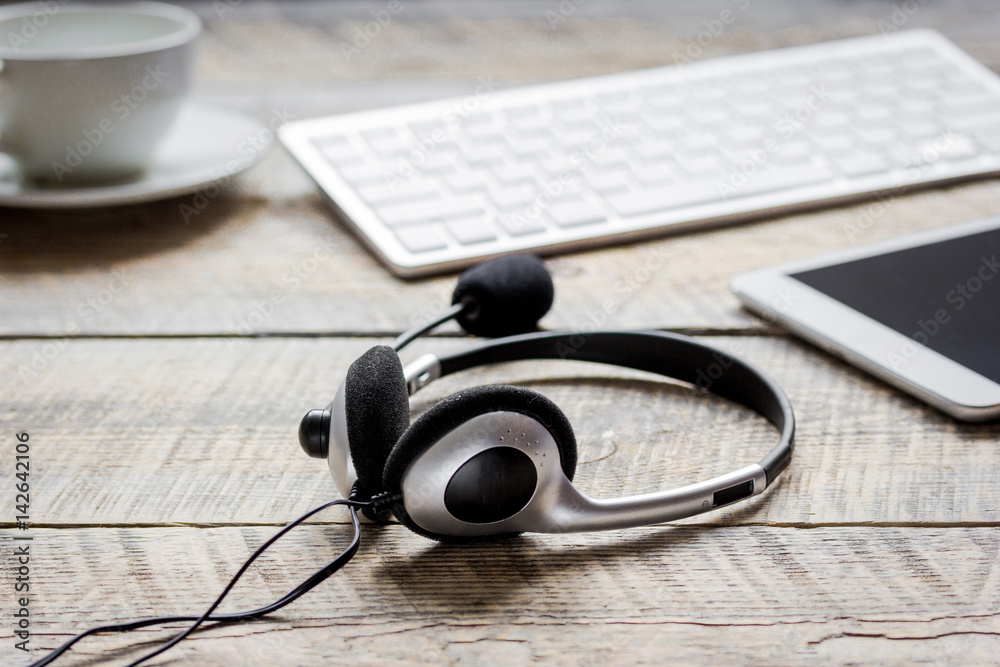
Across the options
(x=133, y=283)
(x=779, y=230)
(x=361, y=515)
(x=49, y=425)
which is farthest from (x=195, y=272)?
(x=779, y=230)

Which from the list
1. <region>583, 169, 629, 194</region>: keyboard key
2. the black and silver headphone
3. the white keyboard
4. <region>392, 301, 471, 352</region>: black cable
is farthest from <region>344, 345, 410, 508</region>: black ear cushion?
<region>583, 169, 629, 194</region>: keyboard key

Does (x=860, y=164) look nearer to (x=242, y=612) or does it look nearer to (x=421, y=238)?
(x=421, y=238)

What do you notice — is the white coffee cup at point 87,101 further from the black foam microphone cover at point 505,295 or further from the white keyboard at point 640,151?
the black foam microphone cover at point 505,295

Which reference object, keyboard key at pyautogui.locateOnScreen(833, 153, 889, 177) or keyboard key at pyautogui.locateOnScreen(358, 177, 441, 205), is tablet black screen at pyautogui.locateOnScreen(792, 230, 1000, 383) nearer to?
keyboard key at pyautogui.locateOnScreen(833, 153, 889, 177)

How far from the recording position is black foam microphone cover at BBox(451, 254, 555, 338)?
1.77 feet

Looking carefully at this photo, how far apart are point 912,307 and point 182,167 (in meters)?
0.51

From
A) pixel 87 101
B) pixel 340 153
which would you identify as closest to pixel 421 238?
pixel 340 153

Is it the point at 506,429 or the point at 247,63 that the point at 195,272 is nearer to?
the point at 506,429

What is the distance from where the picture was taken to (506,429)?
362mm

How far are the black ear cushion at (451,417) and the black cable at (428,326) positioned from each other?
15 cm

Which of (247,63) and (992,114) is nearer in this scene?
(992,114)

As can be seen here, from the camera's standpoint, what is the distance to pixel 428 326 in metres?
0.53

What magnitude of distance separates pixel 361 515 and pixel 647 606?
0.41 ft

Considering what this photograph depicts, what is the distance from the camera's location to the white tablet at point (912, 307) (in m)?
0.48
